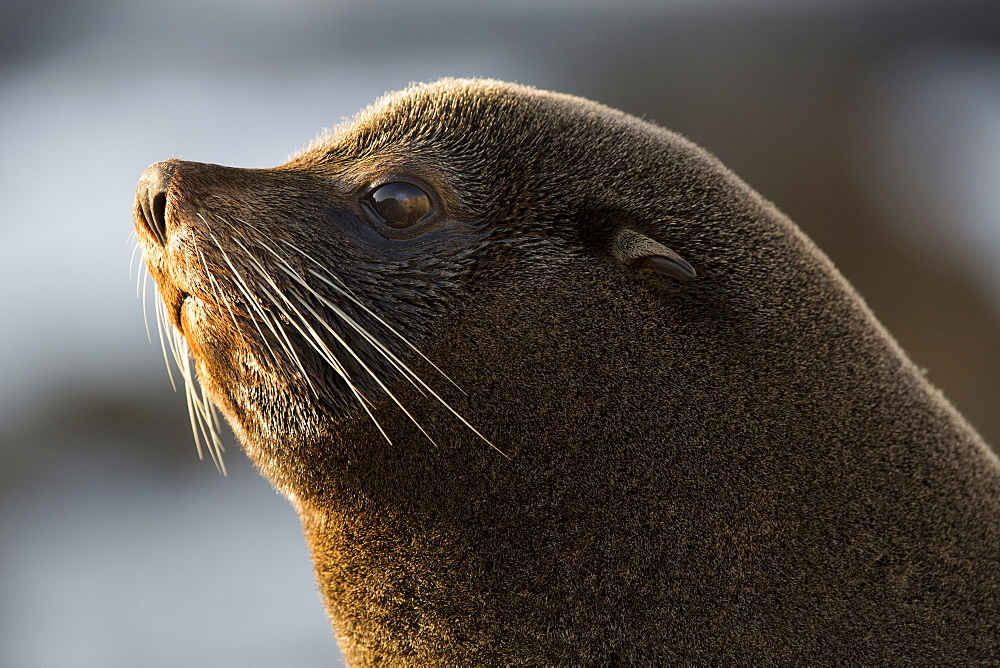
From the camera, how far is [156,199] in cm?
130

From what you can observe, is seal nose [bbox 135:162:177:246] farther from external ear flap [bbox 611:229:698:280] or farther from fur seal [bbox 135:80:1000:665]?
external ear flap [bbox 611:229:698:280]

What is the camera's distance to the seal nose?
51.1 inches

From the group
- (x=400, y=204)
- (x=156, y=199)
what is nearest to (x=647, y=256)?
(x=400, y=204)

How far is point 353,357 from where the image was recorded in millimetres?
1253

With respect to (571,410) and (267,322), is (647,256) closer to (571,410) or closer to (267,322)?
(571,410)

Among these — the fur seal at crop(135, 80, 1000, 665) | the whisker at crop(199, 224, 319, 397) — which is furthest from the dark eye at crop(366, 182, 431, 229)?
the whisker at crop(199, 224, 319, 397)

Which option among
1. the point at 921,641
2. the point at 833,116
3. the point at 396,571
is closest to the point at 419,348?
the point at 396,571

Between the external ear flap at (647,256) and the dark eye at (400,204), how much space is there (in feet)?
1.02

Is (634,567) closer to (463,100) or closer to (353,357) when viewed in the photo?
(353,357)

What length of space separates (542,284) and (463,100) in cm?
37

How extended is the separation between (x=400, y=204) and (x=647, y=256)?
40 cm

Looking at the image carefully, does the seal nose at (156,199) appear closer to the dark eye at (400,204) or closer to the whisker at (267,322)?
the whisker at (267,322)

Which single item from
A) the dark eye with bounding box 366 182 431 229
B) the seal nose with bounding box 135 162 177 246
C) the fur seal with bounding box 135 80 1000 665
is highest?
the seal nose with bounding box 135 162 177 246

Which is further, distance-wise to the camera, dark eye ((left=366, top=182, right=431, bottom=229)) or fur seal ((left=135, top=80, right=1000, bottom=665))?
dark eye ((left=366, top=182, right=431, bottom=229))
